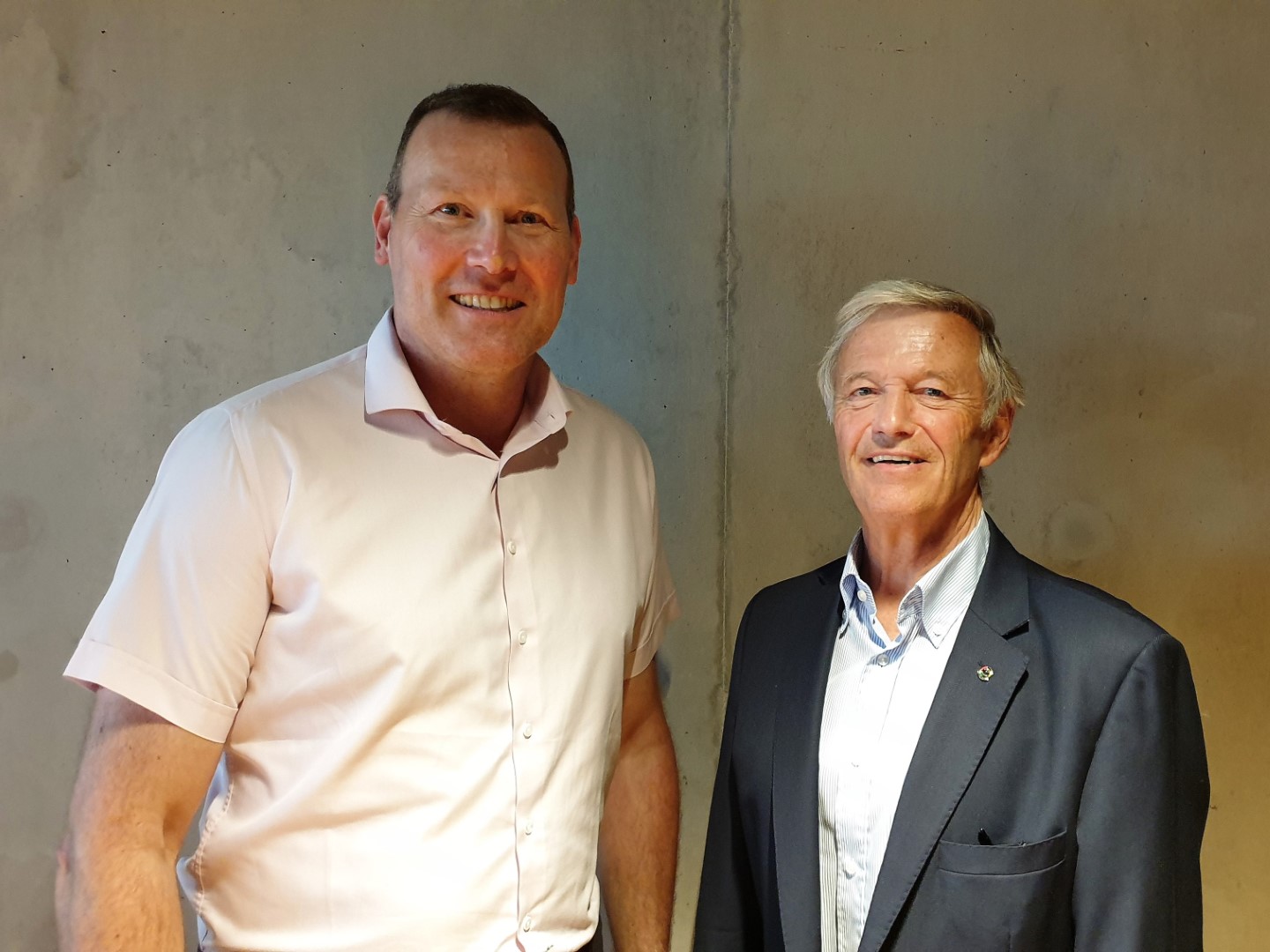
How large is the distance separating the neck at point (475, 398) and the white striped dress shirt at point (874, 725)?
2.28 ft

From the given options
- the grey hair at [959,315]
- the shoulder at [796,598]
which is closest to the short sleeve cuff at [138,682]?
the shoulder at [796,598]

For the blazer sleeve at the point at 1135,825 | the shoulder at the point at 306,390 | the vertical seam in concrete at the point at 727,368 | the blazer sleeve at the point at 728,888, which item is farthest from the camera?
the vertical seam in concrete at the point at 727,368

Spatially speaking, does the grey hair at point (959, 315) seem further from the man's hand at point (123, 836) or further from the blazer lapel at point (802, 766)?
the man's hand at point (123, 836)

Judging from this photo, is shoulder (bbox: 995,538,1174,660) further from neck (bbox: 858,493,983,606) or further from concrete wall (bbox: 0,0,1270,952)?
concrete wall (bbox: 0,0,1270,952)

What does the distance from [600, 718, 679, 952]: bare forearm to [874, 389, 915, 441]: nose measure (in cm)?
82

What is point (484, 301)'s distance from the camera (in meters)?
1.96

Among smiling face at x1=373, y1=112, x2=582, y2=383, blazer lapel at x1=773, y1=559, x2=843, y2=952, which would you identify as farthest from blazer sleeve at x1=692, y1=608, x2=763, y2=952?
smiling face at x1=373, y1=112, x2=582, y2=383

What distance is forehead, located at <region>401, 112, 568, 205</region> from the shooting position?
6.47ft

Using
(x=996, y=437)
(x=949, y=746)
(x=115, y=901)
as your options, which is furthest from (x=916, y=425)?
(x=115, y=901)

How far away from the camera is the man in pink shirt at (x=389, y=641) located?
176 cm

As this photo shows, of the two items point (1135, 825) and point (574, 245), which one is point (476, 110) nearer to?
point (574, 245)

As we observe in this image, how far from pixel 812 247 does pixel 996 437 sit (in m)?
0.83

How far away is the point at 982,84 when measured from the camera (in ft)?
8.48

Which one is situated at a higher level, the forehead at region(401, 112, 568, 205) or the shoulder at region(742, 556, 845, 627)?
the forehead at region(401, 112, 568, 205)
